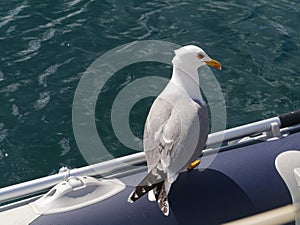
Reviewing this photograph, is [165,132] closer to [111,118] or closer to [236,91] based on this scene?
[111,118]

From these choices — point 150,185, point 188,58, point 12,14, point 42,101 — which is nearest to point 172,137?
point 150,185

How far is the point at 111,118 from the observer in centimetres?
570

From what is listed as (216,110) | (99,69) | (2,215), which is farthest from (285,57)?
(2,215)

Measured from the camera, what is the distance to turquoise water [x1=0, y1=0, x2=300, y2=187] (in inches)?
212

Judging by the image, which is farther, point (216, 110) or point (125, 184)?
point (216, 110)

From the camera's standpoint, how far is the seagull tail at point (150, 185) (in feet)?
10.3

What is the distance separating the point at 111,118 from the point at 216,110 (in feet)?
3.00

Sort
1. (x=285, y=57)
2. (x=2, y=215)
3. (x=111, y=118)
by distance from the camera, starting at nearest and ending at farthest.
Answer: (x=2, y=215) → (x=111, y=118) → (x=285, y=57)

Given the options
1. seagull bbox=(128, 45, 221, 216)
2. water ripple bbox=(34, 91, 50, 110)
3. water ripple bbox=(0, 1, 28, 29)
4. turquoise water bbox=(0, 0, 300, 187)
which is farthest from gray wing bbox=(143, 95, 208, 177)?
water ripple bbox=(0, 1, 28, 29)

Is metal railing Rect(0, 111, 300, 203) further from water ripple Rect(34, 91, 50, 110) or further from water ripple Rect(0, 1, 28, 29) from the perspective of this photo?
water ripple Rect(0, 1, 28, 29)

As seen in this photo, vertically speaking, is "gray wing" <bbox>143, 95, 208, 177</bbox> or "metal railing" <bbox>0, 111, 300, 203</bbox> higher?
"gray wing" <bbox>143, 95, 208, 177</bbox>

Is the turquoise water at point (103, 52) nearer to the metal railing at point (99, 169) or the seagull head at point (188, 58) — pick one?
the metal railing at point (99, 169)

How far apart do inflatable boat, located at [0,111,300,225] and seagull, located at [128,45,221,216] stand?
73 millimetres

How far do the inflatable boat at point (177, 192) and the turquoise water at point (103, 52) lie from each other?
1.74 metres
